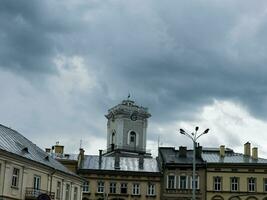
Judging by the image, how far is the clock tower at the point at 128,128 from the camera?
113 m

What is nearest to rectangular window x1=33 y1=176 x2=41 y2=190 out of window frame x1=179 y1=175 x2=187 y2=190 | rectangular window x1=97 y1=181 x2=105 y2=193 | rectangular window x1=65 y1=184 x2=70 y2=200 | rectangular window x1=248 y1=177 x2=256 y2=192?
rectangular window x1=65 y1=184 x2=70 y2=200

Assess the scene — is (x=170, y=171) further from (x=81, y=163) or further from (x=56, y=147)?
(x=56, y=147)

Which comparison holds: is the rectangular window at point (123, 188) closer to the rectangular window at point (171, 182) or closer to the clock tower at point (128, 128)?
the rectangular window at point (171, 182)

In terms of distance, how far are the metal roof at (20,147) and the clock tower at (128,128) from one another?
58202 mm

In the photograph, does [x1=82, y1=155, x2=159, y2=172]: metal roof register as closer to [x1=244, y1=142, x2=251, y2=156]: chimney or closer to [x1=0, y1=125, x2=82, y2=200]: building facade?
[x1=244, y1=142, x2=251, y2=156]: chimney

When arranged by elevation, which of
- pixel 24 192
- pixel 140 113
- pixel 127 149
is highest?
pixel 140 113

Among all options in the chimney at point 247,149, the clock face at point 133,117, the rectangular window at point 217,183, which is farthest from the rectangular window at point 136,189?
the clock face at point 133,117

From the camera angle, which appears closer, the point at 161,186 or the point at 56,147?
the point at 161,186

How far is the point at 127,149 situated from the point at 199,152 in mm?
37831

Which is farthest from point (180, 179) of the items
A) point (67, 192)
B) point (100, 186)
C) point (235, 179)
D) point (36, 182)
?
point (36, 182)

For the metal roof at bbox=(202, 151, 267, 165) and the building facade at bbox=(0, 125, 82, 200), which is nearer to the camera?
the building facade at bbox=(0, 125, 82, 200)

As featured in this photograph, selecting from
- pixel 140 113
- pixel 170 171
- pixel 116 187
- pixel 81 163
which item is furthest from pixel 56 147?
pixel 140 113

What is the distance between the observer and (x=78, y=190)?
57.6 metres

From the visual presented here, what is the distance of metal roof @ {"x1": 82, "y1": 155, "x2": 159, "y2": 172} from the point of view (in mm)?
75625
